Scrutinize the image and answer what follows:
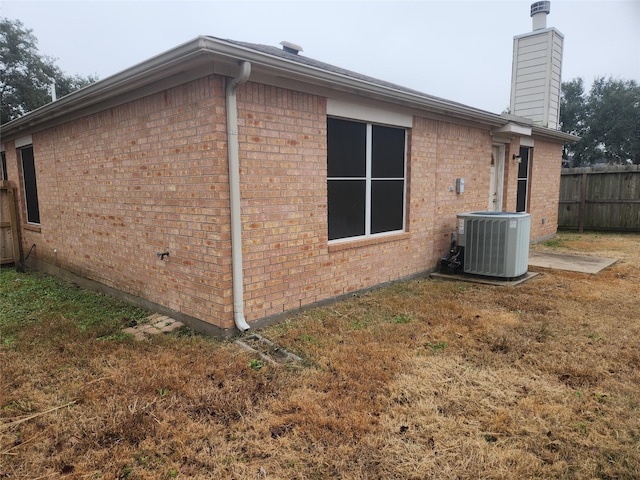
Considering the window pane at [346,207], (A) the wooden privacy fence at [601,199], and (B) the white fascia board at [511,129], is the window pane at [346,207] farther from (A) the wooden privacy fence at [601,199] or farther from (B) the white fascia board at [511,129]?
(A) the wooden privacy fence at [601,199]

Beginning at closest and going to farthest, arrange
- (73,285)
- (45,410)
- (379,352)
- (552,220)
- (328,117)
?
1. (45,410)
2. (379,352)
3. (328,117)
4. (73,285)
5. (552,220)

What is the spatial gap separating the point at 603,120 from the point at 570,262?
78.3 feet

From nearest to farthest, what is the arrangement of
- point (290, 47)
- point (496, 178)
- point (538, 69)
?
point (290, 47)
point (496, 178)
point (538, 69)

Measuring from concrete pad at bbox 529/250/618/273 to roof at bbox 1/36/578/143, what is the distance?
344cm

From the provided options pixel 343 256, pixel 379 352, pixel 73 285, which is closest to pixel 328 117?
pixel 343 256

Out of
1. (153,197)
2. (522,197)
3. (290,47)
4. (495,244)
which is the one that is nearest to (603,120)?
(522,197)

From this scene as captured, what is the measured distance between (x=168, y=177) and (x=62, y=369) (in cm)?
221

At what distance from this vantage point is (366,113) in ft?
18.0

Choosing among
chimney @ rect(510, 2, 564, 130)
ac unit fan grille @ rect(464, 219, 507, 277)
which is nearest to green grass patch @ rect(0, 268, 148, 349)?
ac unit fan grille @ rect(464, 219, 507, 277)

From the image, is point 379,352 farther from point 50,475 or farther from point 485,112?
point 485,112

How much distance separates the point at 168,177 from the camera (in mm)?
4664

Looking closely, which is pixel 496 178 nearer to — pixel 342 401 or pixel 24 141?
pixel 342 401

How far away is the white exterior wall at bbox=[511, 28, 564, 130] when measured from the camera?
10.3m

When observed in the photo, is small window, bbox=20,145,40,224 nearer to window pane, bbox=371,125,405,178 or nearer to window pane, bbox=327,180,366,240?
window pane, bbox=327,180,366,240
